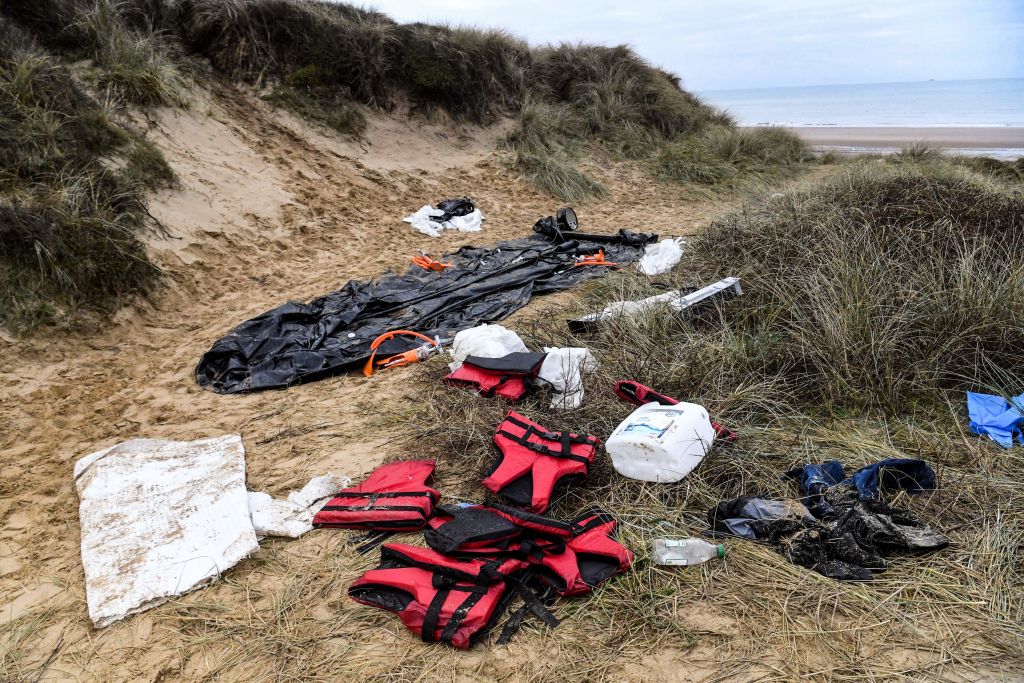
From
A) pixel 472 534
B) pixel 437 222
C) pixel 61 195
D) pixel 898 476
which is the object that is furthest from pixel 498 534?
pixel 437 222

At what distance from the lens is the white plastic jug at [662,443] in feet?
7.83

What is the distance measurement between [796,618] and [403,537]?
54.5 inches

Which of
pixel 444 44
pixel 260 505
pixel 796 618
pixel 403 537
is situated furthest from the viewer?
pixel 444 44

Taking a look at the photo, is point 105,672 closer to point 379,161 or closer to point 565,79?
point 379,161

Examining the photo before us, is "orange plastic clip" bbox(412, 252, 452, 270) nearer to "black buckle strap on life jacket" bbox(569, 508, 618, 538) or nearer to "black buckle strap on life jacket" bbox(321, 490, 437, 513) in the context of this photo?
"black buckle strap on life jacket" bbox(321, 490, 437, 513)

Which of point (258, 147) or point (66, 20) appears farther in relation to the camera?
point (258, 147)

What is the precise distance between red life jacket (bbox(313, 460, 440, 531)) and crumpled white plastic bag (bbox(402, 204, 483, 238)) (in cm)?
487

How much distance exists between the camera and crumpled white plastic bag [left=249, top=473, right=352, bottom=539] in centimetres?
242

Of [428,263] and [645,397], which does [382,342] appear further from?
[645,397]

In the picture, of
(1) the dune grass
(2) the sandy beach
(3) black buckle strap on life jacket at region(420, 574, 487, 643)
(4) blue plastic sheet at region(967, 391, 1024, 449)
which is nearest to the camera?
(3) black buckle strap on life jacket at region(420, 574, 487, 643)

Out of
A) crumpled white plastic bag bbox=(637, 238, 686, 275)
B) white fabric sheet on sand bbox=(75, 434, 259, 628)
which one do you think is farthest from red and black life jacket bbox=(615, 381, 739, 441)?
crumpled white plastic bag bbox=(637, 238, 686, 275)

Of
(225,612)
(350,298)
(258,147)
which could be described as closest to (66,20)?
(258,147)

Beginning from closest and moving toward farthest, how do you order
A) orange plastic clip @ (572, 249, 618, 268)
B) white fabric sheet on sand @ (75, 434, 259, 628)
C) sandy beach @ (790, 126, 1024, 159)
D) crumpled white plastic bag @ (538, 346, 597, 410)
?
white fabric sheet on sand @ (75, 434, 259, 628), crumpled white plastic bag @ (538, 346, 597, 410), orange plastic clip @ (572, 249, 618, 268), sandy beach @ (790, 126, 1024, 159)

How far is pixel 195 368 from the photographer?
13.3 ft
